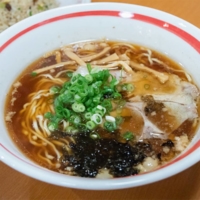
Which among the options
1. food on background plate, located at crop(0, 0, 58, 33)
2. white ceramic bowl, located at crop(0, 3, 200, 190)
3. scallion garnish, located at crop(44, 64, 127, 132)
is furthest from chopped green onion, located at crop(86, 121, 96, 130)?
food on background plate, located at crop(0, 0, 58, 33)

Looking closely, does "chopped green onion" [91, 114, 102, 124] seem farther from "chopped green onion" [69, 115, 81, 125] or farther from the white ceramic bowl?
the white ceramic bowl

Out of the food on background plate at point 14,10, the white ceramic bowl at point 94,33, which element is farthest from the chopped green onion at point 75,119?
the food on background plate at point 14,10

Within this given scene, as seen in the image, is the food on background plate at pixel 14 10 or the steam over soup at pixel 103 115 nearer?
the steam over soup at pixel 103 115

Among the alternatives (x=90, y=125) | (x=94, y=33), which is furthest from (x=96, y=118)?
(x=94, y=33)

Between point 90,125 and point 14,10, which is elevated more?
point 14,10

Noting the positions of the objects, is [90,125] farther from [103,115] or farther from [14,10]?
[14,10]

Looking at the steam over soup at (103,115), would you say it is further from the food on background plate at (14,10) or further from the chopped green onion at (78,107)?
the food on background plate at (14,10)

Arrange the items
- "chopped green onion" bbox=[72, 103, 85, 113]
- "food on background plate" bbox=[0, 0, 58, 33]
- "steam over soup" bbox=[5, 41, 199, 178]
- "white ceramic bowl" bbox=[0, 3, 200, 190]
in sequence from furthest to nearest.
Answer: "food on background plate" bbox=[0, 0, 58, 33] → "white ceramic bowl" bbox=[0, 3, 200, 190] → "chopped green onion" bbox=[72, 103, 85, 113] → "steam over soup" bbox=[5, 41, 199, 178]

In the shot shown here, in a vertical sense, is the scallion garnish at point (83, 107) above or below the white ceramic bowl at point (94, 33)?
below
